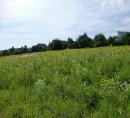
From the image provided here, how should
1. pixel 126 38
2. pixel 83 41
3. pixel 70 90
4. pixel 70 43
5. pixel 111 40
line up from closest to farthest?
pixel 70 90, pixel 126 38, pixel 111 40, pixel 83 41, pixel 70 43

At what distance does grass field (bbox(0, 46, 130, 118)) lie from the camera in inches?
302

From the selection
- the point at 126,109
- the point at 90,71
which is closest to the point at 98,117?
the point at 126,109

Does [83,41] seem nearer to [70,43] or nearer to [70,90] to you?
[70,43]

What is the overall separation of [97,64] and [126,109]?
3.54 metres

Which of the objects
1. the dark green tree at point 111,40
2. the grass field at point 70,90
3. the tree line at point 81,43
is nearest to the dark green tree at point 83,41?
the tree line at point 81,43

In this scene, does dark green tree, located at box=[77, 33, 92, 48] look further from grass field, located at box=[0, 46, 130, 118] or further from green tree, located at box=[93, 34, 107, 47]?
grass field, located at box=[0, 46, 130, 118]

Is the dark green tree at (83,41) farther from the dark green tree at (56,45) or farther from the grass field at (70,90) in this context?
the grass field at (70,90)

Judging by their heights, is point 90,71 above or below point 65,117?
above

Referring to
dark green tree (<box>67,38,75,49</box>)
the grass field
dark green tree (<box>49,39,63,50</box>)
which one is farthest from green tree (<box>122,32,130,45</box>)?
the grass field

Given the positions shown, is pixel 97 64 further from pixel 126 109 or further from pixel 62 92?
pixel 126 109

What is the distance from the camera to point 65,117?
753 cm

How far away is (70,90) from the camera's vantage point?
345 inches

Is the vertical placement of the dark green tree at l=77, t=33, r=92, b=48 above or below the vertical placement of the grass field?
above

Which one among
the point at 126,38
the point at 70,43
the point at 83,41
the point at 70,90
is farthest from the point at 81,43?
the point at 70,90
